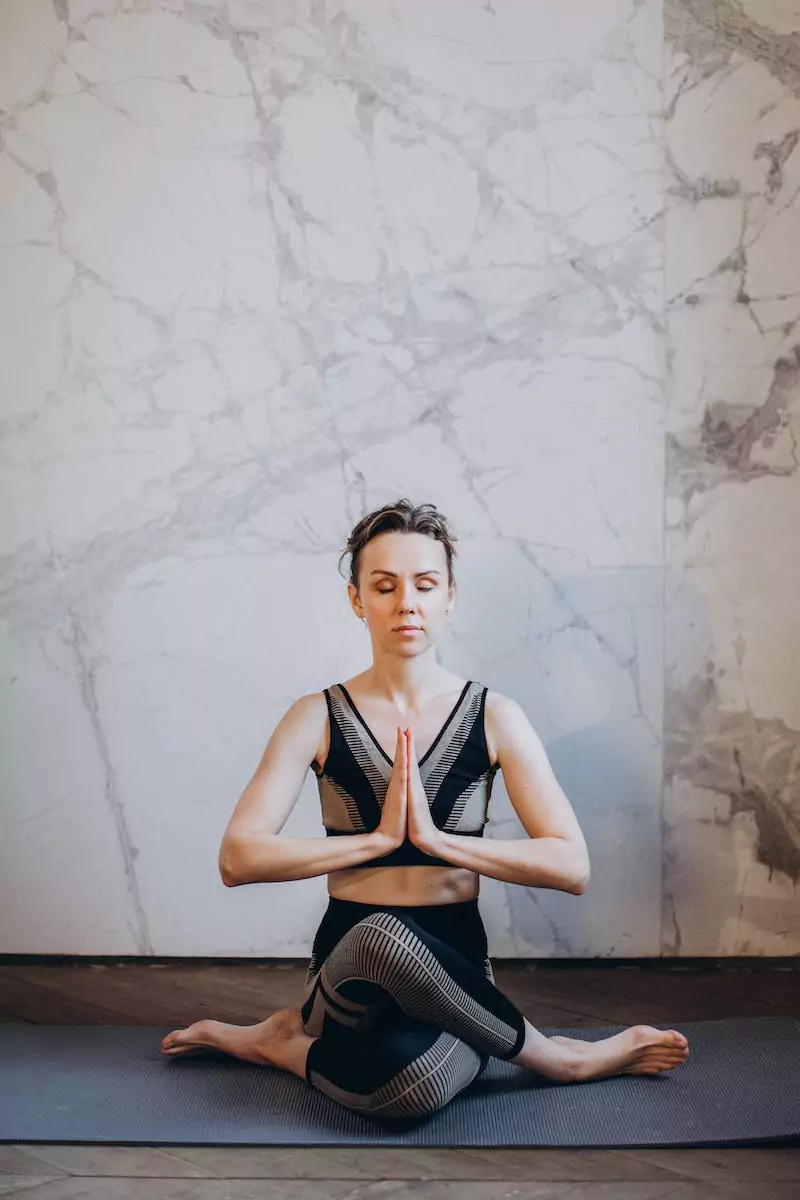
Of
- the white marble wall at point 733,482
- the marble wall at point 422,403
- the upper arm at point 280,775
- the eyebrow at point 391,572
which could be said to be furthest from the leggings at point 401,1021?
the white marble wall at point 733,482

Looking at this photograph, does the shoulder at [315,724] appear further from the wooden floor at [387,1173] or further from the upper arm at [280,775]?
the wooden floor at [387,1173]

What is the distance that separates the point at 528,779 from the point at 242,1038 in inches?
26.2

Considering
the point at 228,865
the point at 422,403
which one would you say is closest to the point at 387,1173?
the point at 228,865

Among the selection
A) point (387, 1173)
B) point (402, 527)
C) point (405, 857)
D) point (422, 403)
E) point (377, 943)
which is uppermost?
point (422, 403)

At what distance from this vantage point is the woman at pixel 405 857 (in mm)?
1814

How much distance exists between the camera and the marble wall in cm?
256

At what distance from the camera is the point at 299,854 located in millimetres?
1905

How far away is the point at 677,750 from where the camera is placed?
103 inches

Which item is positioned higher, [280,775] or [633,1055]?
[280,775]

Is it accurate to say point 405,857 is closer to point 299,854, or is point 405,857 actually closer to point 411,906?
point 411,906

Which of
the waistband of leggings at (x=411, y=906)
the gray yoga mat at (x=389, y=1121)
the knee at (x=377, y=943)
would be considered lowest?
the gray yoga mat at (x=389, y=1121)

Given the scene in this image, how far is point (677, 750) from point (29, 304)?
1730 mm

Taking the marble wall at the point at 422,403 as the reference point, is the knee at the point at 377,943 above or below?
below

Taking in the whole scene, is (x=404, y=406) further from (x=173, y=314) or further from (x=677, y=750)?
(x=677, y=750)
